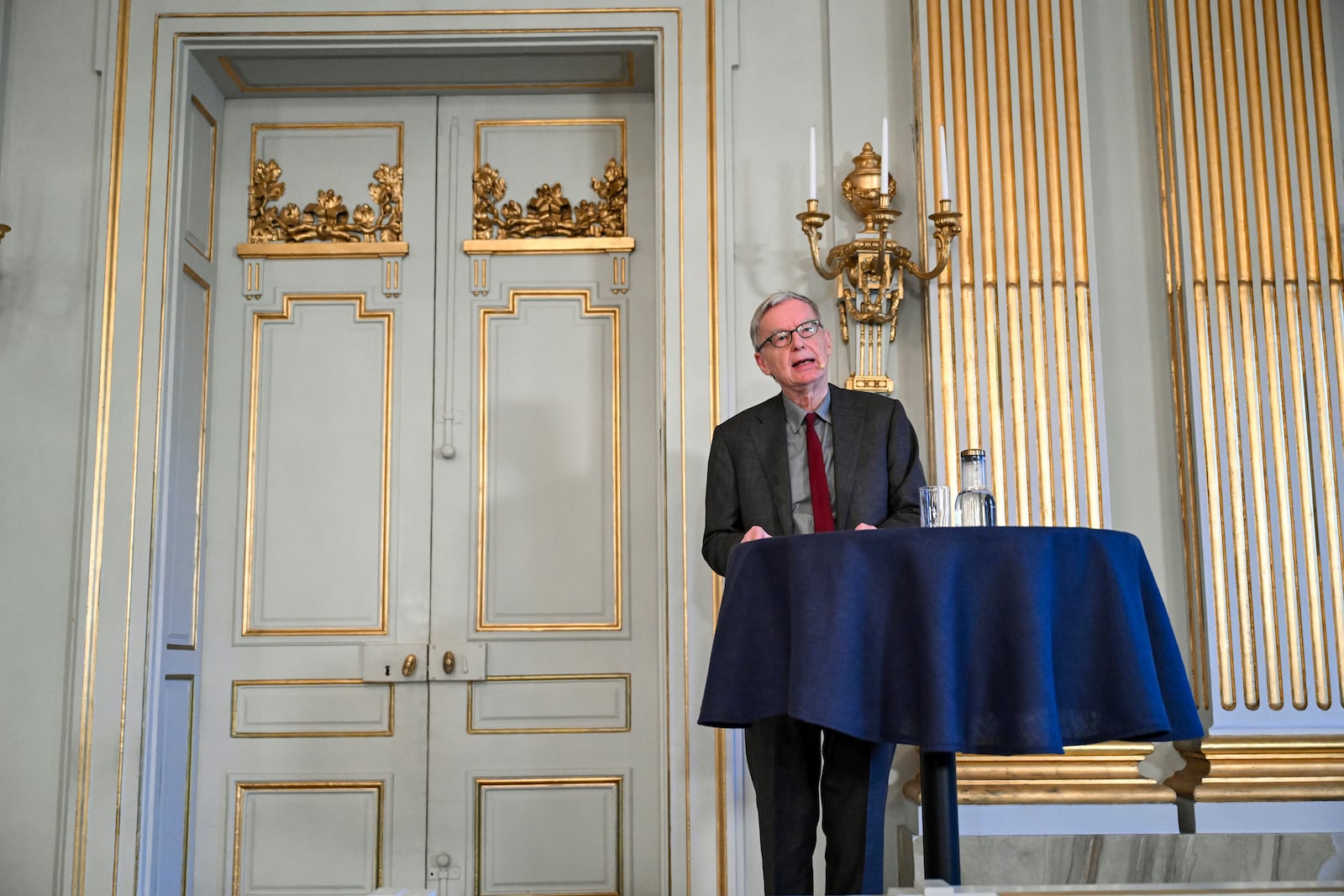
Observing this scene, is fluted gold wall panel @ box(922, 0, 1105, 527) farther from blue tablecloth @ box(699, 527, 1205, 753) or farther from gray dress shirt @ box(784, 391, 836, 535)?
blue tablecloth @ box(699, 527, 1205, 753)

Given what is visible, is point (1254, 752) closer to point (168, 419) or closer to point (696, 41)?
point (696, 41)

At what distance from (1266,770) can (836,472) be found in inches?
61.4

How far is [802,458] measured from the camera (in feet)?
9.85

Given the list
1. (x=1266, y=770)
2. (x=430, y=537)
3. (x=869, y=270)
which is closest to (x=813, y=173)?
(x=869, y=270)

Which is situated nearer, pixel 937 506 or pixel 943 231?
pixel 937 506

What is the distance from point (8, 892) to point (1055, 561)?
3208 mm

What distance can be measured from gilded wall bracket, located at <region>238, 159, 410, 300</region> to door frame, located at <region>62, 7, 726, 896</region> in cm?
36

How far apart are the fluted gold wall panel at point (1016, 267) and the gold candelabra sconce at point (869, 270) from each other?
0.13 metres

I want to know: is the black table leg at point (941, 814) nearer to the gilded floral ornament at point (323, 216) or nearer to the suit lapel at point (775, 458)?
the suit lapel at point (775, 458)

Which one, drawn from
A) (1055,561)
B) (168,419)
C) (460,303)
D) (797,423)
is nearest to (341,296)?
(460,303)

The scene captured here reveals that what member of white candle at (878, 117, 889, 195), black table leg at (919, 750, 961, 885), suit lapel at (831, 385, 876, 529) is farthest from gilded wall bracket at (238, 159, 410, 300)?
black table leg at (919, 750, 961, 885)

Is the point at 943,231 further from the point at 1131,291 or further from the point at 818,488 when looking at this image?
the point at 818,488

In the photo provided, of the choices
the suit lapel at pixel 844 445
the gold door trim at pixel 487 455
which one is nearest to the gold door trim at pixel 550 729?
the gold door trim at pixel 487 455

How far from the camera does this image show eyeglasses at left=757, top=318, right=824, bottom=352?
2938 millimetres
